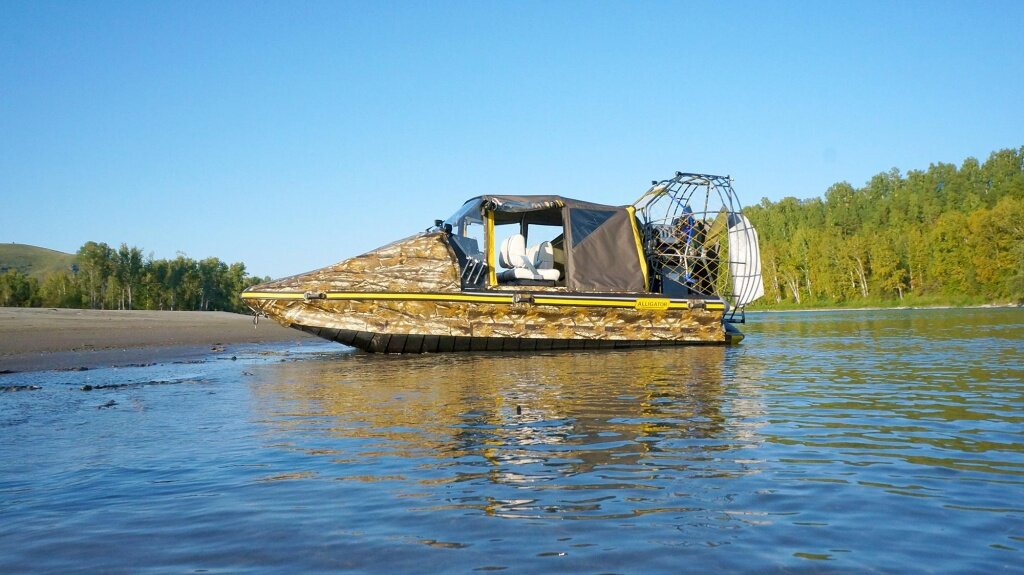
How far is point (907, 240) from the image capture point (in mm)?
87000

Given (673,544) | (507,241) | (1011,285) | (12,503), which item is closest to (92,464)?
(12,503)

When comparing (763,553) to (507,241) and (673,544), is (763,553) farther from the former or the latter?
(507,241)

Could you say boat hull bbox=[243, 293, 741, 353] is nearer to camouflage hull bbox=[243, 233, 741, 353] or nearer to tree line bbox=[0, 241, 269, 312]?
camouflage hull bbox=[243, 233, 741, 353]

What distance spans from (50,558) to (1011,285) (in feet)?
252

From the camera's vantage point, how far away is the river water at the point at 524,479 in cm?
314

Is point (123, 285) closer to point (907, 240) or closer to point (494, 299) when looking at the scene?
point (494, 299)

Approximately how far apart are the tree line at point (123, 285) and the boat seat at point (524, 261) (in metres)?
63.1

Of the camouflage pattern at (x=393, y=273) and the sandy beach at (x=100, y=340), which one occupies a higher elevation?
the camouflage pattern at (x=393, y=273)

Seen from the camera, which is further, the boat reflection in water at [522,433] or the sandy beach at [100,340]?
the sandy beach at [100,340]

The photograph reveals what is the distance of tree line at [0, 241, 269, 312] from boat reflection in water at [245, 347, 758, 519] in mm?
67888

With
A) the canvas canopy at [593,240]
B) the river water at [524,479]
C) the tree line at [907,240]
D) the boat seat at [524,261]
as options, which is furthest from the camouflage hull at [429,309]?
the tree line at [907,240]

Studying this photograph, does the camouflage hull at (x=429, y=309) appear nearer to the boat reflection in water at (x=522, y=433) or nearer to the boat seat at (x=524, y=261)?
the boat seat at (x=524, y=261)

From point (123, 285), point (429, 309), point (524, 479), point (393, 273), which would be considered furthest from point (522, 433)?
point (123, 285)

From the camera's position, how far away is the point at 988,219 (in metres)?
74.2
